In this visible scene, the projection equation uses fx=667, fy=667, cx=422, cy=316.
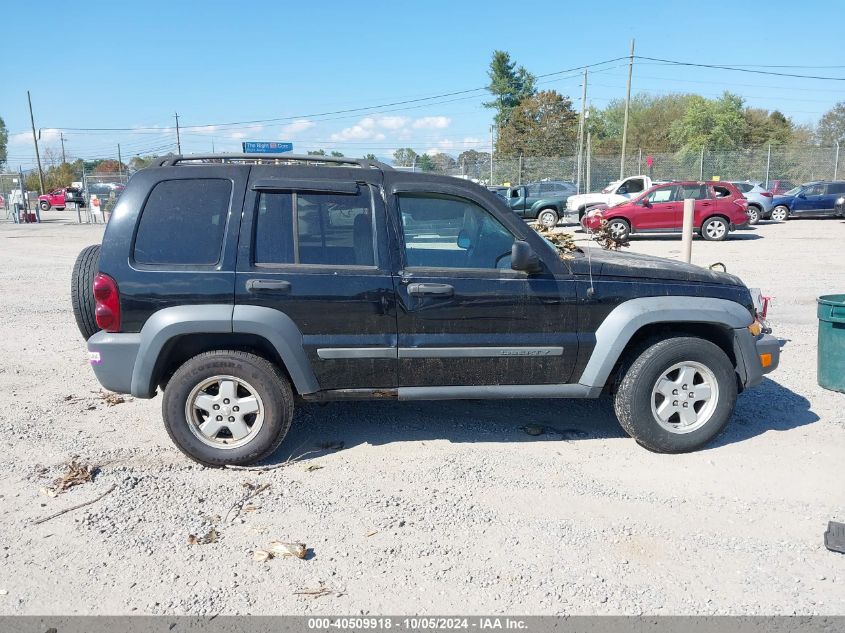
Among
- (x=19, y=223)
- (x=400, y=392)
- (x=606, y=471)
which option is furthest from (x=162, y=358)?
(x=19, y=223)

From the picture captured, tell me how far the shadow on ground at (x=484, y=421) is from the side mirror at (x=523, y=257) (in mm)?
1333

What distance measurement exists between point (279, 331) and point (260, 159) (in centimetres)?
128

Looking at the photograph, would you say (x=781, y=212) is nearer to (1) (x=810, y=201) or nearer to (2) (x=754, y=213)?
(1) (x=810, y=201)

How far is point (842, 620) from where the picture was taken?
285cm

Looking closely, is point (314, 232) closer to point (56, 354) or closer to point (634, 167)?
point (56, 354)

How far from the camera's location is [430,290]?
13.9 ft

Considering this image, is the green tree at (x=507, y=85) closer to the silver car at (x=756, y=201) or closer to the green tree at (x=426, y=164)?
the green tree at (x=426, y=164)

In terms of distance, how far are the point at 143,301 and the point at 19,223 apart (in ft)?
104

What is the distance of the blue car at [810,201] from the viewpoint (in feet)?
83.2

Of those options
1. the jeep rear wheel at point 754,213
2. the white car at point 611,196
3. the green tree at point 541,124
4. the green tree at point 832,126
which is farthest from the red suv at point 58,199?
the green tree at point 832,126

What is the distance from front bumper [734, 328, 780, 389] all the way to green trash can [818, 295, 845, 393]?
126 centimetres

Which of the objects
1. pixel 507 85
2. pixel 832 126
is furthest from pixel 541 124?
pixel 832 126

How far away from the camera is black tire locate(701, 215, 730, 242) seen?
63.4 ft

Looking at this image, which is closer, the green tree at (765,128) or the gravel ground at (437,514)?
the gravel ground at (437,514)
